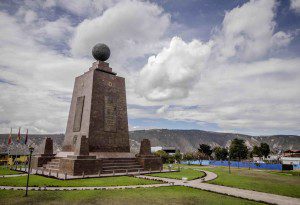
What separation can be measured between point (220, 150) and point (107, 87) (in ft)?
224

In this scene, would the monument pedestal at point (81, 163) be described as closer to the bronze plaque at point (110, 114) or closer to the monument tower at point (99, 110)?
the monument tower at point (99, 110)

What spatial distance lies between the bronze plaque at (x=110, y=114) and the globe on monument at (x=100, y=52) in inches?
243

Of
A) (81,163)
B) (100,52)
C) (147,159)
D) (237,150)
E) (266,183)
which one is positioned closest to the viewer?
(266,183)

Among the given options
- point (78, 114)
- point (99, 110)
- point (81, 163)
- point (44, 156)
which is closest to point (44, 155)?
point (44, 156)

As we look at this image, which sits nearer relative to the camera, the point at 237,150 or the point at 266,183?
the point at 266,183

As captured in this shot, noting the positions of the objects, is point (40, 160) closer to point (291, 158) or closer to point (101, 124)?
point (101, 124)

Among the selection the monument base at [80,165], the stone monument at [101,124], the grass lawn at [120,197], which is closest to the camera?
the grass lawn at [120,197]

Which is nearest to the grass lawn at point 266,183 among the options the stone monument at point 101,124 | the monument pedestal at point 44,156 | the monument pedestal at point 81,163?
the stone monument at point 101,124

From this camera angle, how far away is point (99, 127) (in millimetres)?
32875

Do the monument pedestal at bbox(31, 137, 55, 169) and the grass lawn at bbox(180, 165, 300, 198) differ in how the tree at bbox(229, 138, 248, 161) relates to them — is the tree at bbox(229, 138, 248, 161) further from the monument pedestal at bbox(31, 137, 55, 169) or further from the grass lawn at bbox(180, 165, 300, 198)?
the monument pedestal at bbox(31, 137, 55, 169)

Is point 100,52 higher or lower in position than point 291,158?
higher

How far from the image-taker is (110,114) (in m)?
34.8

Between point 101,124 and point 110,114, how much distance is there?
7.17 feet

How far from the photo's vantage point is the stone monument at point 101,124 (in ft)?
103
